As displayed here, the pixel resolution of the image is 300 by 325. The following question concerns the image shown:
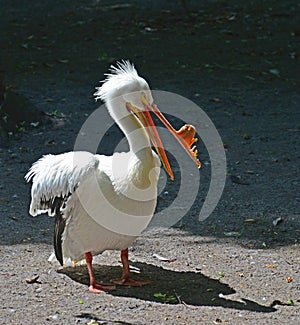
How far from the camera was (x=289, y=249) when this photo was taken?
219 inches

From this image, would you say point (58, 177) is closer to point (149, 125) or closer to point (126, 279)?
point (149, 125)

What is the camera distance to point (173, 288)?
491cm

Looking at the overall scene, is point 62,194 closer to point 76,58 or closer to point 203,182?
point 203,182

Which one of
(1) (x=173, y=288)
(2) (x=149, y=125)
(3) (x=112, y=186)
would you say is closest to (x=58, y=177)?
(3) (x=112, y=186)

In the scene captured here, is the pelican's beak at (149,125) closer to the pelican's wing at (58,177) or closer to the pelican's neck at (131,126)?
the pelican's neck at (131,126)

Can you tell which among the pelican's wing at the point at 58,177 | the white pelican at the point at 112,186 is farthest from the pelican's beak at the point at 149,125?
the pelican's wing at the point at 58,177

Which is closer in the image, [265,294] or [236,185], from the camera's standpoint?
[265,294]

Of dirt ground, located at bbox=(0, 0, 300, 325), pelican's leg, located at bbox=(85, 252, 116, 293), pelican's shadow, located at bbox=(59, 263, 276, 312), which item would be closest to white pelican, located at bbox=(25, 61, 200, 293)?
pelican's leg, located at bbox=(85, 252, 116, 293)

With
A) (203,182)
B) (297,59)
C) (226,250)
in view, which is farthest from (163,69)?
(226,250)

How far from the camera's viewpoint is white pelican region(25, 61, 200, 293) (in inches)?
187

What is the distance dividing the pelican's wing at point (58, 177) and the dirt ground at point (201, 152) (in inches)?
19.5

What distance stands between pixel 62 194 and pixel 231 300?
4.15 feet

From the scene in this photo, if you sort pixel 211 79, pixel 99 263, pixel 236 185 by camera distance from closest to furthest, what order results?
1. pixel 99 263
2. pixel 236 185
3. pixel 211 79

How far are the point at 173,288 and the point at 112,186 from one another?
0.77 m
